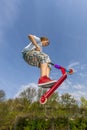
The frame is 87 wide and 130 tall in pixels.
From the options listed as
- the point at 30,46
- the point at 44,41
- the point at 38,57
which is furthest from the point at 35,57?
the point at 44,41

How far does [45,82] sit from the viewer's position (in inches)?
279

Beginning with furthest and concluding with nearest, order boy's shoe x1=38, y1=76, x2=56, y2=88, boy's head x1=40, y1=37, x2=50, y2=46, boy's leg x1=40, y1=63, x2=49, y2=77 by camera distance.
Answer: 1. boy's head x1=40, y1=37, x2=50, y2=46
2. boy's leg x1=40, y1=63, x2=49, y2=77
3. boy's shoe x1=38, y1=76, x2=56, y2=88

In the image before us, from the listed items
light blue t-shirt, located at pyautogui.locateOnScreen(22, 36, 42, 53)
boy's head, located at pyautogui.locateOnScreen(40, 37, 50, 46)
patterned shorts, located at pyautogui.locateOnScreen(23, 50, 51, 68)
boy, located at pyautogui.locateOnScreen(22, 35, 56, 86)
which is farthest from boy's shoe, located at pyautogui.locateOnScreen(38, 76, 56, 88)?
boy's head, located at pyautogui.locateOnScreen(40, 37, 50, 46)

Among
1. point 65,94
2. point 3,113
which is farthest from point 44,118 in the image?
point 65,94

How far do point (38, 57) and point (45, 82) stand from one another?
0.73 m

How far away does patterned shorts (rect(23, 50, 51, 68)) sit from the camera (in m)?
7.27

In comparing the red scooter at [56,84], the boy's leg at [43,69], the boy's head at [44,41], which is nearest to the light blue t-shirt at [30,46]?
the boy's head at [44,41]

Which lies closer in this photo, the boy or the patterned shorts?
the boy

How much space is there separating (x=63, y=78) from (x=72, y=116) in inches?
386

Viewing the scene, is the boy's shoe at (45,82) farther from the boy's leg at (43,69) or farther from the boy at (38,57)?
the boy's leg at (43,69)

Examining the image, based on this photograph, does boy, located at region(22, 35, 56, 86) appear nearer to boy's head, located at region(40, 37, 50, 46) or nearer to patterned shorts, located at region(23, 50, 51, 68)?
patterned shorts, located at region(23, 50, 51, 68)

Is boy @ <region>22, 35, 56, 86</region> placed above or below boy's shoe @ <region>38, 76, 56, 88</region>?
above

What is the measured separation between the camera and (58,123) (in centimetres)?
1608

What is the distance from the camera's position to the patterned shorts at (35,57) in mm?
7266
